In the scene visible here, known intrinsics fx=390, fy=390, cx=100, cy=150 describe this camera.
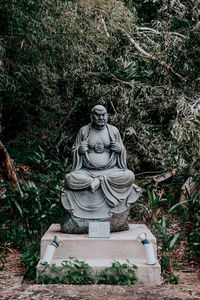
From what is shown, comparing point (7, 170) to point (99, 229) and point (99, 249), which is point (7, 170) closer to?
point (99, 229)

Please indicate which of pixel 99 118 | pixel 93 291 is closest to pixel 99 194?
pixel 99 118

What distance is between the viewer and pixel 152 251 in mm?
4414

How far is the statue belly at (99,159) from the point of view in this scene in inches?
208

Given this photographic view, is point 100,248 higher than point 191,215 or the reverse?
the reverse

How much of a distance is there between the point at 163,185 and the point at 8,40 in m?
4.36

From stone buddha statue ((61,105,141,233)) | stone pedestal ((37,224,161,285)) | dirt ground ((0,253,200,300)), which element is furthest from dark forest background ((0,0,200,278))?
stone buddha statue ((61,105,141,233))

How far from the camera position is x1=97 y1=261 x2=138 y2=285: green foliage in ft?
13.9

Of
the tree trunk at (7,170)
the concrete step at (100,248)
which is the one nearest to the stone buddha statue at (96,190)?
the concrete step at (100,248)

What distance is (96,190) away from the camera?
5.07 m

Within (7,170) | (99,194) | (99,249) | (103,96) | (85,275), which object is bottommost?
(85,275)

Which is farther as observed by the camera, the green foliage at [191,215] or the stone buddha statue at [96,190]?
the green foliage at [191,215]

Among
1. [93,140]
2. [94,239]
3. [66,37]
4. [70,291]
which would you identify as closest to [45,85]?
[66,37]

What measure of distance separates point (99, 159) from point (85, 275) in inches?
→ 63.8

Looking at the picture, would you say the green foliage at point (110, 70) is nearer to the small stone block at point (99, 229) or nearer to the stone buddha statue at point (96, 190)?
the stone buddha statue at point (96, 190)
